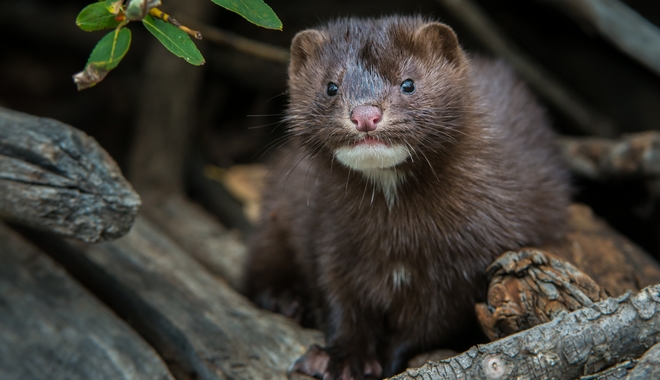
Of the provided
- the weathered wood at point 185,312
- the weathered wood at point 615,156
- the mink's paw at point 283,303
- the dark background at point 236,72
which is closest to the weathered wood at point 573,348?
the weathered wood at point 185,312

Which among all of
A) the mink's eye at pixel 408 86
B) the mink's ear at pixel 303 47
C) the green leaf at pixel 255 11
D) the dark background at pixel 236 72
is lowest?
the green leaf at pixel 255 11

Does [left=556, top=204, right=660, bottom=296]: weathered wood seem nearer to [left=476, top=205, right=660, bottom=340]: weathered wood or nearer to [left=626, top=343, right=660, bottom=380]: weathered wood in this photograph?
[left=476, top=205, right=660, bottom=340]: weathered wood

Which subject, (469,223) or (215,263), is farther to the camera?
(215,263)

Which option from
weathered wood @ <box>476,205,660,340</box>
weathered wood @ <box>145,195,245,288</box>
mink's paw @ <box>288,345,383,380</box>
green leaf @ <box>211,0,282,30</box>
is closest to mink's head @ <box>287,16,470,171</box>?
green leaf @ <box>211,0,282,30</box>

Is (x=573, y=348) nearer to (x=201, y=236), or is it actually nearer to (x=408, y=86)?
(x=408, y=86)

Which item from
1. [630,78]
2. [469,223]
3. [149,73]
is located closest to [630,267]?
[469,223]

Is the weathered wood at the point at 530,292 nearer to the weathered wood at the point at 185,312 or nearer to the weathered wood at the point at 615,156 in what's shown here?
the weathered wood at the point at 185,312

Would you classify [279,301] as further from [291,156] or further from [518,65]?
[518,65]
